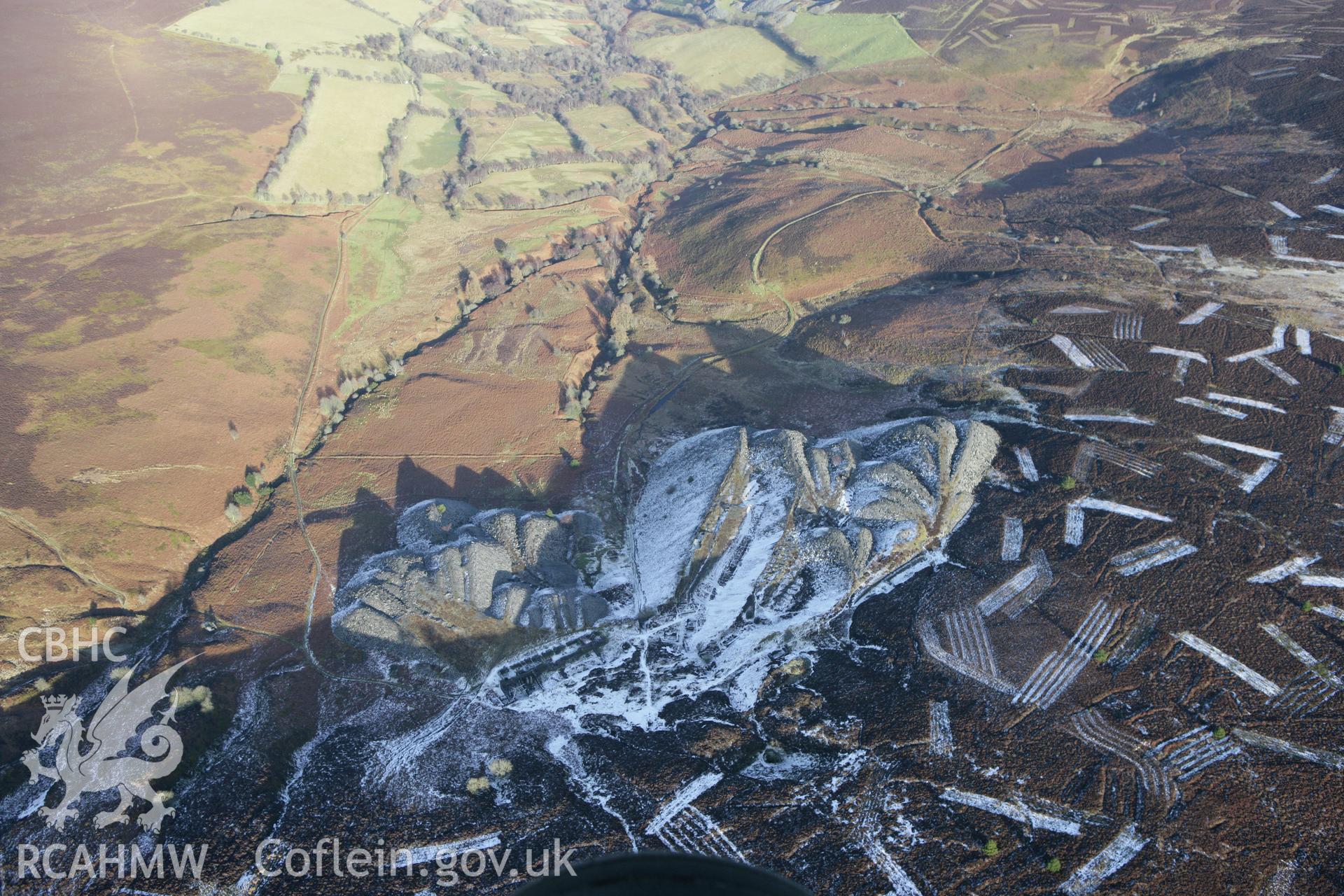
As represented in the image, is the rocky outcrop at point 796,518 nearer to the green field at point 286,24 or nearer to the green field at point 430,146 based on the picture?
the green field at point 430,146

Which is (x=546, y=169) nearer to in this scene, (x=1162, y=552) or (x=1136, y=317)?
(x=1136, y=317)

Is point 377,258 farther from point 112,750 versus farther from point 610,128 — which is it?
point 112,750

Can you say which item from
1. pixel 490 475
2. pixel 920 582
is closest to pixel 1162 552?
pixel 920 582

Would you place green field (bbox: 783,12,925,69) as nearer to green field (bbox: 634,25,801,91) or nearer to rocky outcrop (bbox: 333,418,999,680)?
green field (bbox: 634,25,801,91)

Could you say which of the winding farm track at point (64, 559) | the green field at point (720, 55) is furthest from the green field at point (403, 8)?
the winding farm track at point (64, 559)

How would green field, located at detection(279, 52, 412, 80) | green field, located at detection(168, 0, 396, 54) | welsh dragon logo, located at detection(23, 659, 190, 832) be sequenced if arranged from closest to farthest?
welsh dragon logo, located at detection(23, 659, 190, 832) → green field, located at detection(279, 52, 412, 80) → green field, located at detection(168, 0, 396, 54)

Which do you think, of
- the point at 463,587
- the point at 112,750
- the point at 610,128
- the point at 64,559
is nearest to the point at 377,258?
the point at 64,559

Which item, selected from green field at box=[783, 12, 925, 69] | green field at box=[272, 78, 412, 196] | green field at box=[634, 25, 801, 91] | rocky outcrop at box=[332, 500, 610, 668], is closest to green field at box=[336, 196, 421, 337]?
green field at box=[272, 78, 412, 196]
